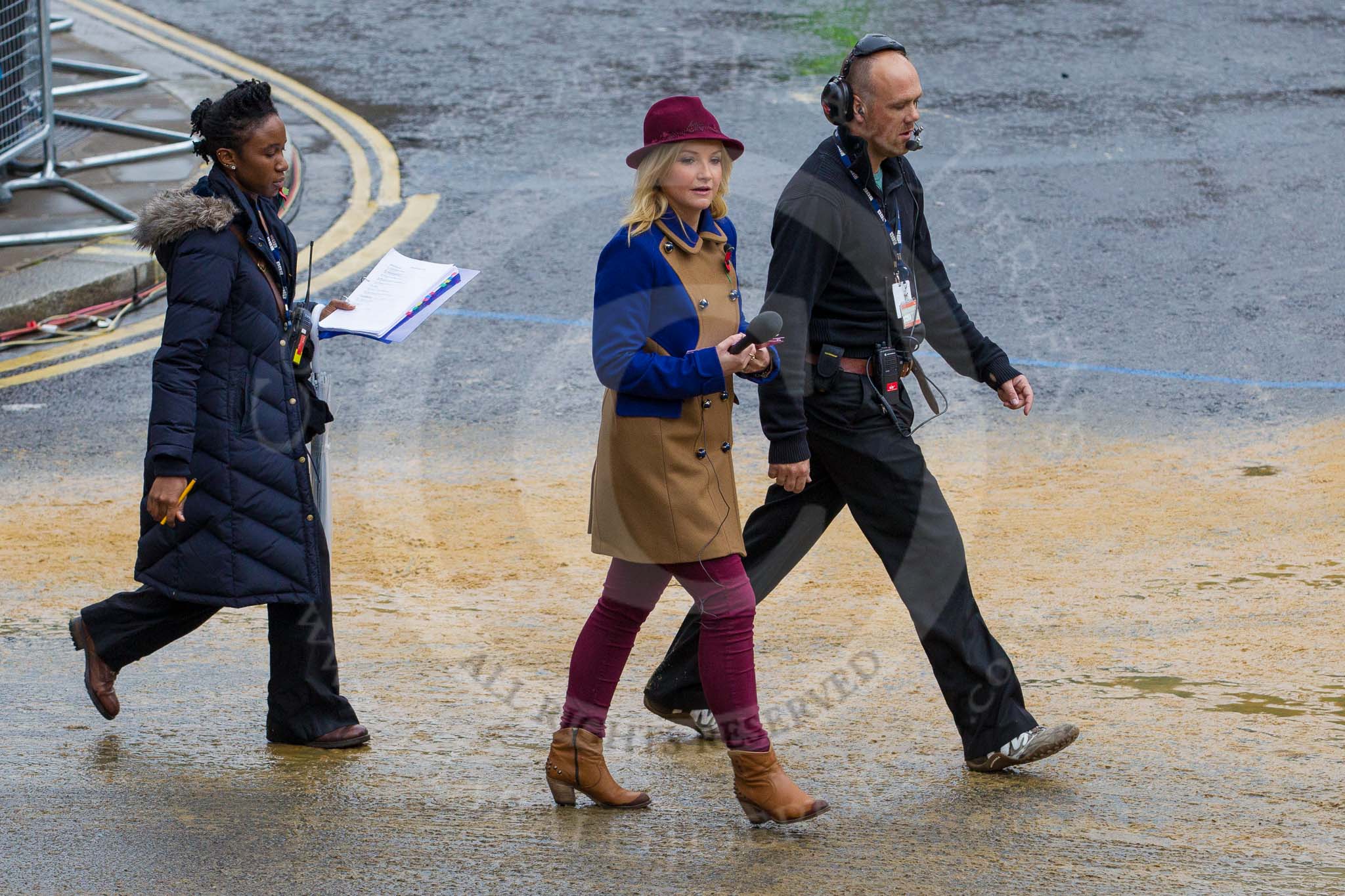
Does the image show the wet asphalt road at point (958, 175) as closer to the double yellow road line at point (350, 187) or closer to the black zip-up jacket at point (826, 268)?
the double yellow road line at point (350, 187)

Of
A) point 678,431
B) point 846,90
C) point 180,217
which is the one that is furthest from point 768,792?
point 180,217

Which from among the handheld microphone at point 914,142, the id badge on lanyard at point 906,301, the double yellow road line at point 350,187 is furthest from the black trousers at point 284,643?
the double yellow road line at point 350,187

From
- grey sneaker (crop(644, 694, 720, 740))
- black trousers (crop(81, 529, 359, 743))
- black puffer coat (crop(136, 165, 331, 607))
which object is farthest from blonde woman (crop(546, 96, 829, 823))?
black puffer coat (crop(136, 165, 331, 607))

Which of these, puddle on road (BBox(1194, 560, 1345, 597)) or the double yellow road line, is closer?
puddle on road (BBox(1194, 560, 1345, 597))

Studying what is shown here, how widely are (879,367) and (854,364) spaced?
0.07m

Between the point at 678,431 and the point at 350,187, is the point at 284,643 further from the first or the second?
the point at 350,187

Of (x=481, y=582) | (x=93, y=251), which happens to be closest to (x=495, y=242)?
(x=93, y=251)

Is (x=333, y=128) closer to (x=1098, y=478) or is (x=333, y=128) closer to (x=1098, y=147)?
(x=1098, y=147)

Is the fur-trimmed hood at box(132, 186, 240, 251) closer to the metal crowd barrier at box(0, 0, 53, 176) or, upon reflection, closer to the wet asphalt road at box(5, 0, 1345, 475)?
the wet asphalt road at box(5, 0, 1345, 475)

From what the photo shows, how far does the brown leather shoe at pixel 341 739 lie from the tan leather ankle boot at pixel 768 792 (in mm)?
1126

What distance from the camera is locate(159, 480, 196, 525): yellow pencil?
4.30m

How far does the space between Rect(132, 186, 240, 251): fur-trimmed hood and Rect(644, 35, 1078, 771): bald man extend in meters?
1.45

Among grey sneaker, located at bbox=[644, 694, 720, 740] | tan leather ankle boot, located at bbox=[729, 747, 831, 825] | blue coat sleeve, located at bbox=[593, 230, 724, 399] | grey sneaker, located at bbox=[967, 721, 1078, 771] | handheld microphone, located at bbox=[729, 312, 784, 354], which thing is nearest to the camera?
handheld microphone, located at bbox=[729, 312, 784, 354]

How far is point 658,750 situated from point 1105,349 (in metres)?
4.31
